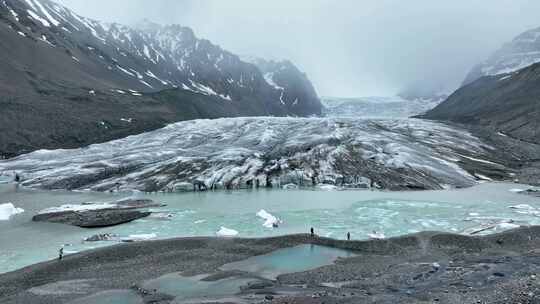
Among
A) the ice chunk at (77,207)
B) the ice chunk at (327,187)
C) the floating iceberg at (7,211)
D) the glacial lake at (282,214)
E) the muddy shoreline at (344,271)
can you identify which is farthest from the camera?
the ice chunk at (327,187)

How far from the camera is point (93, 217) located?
177 ft

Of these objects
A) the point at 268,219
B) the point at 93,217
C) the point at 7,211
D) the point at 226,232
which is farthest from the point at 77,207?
the point at 268,219

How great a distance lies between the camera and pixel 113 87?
604 ft

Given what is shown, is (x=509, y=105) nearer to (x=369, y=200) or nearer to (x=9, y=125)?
(x=369, y=200)

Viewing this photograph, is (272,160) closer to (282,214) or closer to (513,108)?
(282,214)

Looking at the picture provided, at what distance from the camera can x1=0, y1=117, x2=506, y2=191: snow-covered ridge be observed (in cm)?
8031

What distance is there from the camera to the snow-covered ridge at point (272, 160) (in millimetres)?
80312

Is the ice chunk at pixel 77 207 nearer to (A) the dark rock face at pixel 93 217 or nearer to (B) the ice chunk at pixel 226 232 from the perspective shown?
(A) the dark rock face at pixel 93 217

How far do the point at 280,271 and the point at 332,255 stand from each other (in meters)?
6.24

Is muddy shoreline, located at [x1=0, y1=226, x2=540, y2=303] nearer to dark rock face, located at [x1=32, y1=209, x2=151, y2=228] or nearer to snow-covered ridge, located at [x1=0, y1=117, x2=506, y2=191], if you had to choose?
dark rock face, located at [x1=32, y1=209, x2=151, y2=228]

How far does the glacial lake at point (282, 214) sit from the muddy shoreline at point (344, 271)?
4637 mm

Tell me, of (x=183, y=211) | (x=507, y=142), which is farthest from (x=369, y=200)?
(x=507, y=142)

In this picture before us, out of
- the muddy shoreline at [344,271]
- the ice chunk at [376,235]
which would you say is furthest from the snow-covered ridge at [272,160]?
the muddy shoreline at [344,271]

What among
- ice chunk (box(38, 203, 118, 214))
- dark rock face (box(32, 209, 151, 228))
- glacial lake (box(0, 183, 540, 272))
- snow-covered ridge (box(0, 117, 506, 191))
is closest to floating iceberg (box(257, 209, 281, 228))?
glacial lake (box(0, 183, 540, 272))
